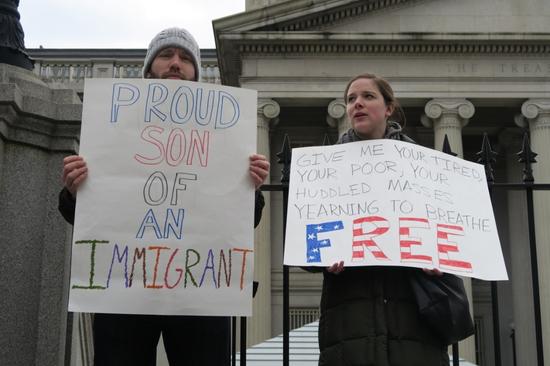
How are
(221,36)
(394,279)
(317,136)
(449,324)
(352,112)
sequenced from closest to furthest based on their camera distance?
(449,324) → (394,279) → (352,112) → (221,36) → (317,136)

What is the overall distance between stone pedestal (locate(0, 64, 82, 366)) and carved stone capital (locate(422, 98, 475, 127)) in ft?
75.5

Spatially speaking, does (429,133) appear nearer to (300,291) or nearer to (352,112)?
(300,291)

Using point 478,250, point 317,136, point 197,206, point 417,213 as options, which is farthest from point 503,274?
point 317,136

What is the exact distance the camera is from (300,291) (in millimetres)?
26812

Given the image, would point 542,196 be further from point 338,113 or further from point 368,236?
point 368,236

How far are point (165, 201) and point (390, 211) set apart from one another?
1.12 meters

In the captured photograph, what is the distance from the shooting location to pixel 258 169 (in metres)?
3.73

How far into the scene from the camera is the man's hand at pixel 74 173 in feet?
11.6

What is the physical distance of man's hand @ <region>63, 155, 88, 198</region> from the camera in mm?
3531

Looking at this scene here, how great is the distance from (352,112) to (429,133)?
2712cm

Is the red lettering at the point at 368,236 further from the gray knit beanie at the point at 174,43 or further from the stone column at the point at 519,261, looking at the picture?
the stone column at the point at 519,261

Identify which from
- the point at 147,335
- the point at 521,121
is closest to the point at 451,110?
the point at 521,121

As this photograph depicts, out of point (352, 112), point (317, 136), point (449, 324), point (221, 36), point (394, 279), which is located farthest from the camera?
Result: point (317, 136)

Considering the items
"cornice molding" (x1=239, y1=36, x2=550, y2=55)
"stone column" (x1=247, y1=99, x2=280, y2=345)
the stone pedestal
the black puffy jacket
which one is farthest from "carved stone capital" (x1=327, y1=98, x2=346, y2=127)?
the black puffy jacket
